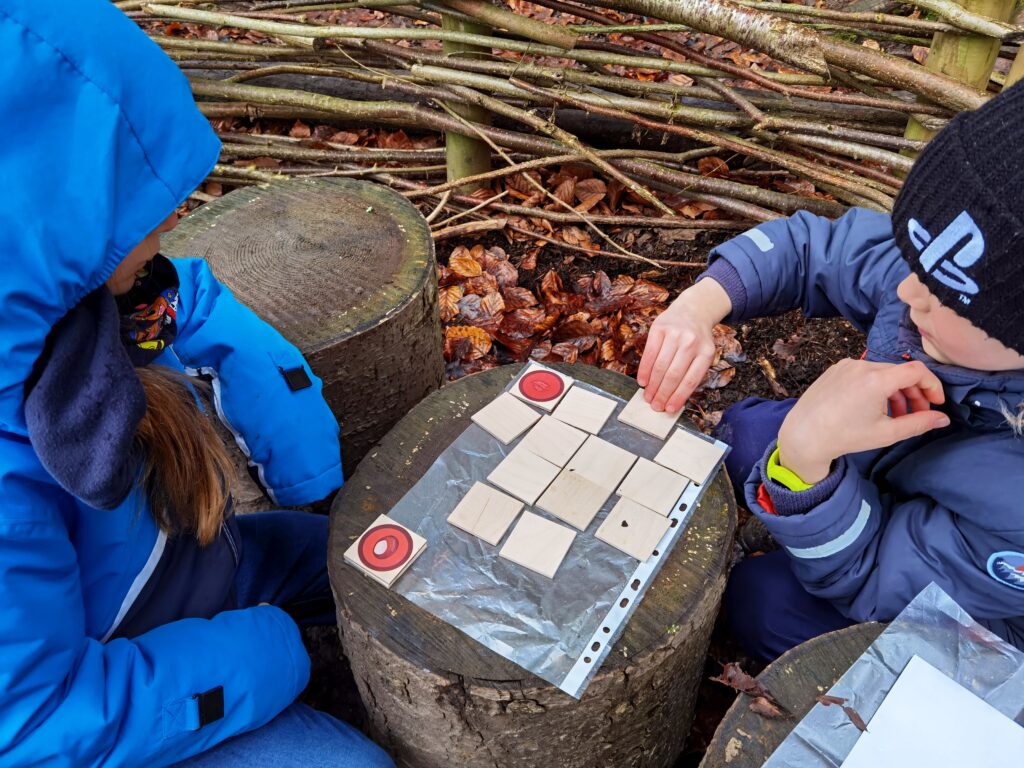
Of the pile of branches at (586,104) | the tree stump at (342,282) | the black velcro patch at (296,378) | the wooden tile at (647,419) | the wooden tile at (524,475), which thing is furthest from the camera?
the pile of branches at (586,104)

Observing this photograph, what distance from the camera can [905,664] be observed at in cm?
110

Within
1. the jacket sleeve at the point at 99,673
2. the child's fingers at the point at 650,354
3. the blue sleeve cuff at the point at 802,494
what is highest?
the child's fingers at the point at 650,354

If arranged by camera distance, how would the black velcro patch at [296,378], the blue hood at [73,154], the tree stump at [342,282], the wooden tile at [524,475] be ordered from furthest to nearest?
1. the tree stump at [342,282]
2. the black velcro patch at [296,378]
3. the wooden tile at [524,475]
4. the blue hood at [73,154]

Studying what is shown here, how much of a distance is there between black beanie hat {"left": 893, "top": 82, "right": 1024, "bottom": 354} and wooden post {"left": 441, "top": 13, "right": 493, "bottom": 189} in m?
2.14

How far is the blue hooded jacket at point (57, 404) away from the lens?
77 cm

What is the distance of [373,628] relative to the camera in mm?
1161

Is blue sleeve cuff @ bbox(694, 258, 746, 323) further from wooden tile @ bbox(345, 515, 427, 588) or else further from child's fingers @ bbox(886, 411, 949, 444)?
wooden tile @ bbox(345, 515, 427, 588)

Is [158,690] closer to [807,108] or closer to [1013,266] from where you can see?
[1013,266]

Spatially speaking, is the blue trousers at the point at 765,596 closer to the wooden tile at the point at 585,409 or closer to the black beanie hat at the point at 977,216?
the wooden tile at the point at 585,409

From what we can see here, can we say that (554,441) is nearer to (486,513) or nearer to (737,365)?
(486,513)

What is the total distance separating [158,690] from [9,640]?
256 mm

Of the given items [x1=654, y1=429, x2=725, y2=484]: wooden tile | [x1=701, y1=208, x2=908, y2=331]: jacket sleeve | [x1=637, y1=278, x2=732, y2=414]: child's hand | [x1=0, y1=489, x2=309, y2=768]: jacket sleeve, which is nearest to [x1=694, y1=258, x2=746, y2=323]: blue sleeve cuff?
[x1=701, y1=208, x2=908, y2=331]: jacket sleeve

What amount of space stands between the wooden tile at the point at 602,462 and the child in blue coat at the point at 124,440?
609mm

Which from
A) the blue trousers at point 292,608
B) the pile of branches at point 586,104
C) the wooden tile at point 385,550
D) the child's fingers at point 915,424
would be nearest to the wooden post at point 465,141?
the pile of branches at point 586,104
